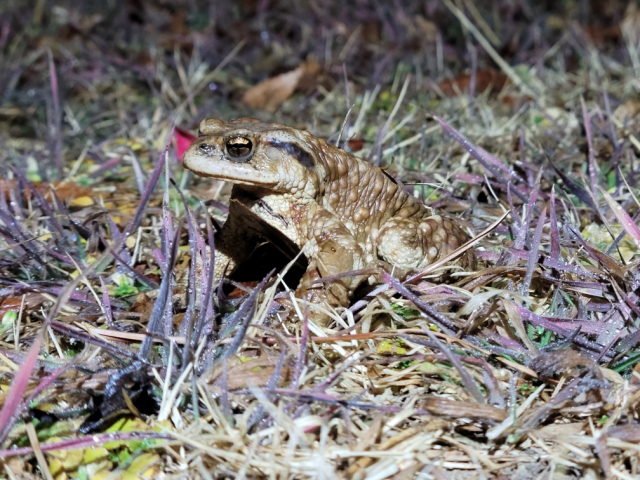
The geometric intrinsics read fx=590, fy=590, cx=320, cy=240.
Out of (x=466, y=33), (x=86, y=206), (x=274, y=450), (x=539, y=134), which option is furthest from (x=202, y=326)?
(x=466, y=33)

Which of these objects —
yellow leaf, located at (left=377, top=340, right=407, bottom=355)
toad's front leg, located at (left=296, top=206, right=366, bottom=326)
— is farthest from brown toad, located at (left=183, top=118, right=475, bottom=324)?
yellow leaf, located at (left=377, top=340, right=407, bottom=355)

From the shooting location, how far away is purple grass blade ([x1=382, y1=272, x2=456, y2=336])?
6.09ft

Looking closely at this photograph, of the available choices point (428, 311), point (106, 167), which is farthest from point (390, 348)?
point (106, 167)

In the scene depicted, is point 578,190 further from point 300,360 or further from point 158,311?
point 158,311

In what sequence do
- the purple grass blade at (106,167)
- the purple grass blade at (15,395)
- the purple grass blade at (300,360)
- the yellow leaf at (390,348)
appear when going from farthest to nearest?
the purple grass blade at (106,167), the yellow leaf at (390,348), the purple grass blade at (300,360), the purple grass blade at (15,395)

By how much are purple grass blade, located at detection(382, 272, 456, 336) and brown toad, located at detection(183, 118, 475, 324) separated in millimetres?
176

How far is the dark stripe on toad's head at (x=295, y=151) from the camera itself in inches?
82.7

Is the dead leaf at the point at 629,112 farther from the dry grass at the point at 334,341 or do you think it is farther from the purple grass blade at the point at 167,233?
the purple grass blade at the point at 167,233

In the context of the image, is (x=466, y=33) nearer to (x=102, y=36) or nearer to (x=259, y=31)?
(x=259, y=31)

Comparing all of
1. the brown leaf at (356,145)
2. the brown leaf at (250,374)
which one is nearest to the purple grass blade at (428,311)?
the brown leaf at (250,374)

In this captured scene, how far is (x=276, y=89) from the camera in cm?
458

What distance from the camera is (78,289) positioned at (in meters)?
2.20

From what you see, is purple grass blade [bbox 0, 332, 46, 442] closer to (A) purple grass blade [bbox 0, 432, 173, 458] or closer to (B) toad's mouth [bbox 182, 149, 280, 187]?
(A) purple grass blade [bbox 0, 432, 173, 458]

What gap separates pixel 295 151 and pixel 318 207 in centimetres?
22
